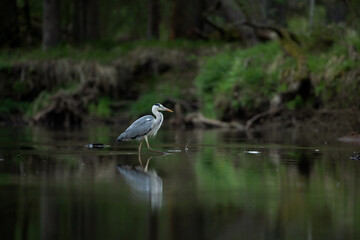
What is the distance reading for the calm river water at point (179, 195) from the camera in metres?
5.39

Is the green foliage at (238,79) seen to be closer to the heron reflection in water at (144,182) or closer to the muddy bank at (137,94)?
the muddy bank at (137,94)

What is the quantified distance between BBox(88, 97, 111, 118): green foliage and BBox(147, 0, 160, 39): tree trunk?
7.33 metres

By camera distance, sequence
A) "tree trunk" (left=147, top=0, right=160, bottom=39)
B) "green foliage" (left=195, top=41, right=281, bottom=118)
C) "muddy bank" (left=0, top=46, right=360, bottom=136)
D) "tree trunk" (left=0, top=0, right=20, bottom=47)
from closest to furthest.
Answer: "muddy bank" (left=0, top=46, right=360, bottom=136)
"green foliage" (left=195, top=41, right=281, bottom=118)
"tree trunk" (left=0, top=0, right=20, bottom=47)
"tree trunk" (left=147, top=0, right=160, bottom=39)

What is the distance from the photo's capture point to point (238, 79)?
79.4 ft

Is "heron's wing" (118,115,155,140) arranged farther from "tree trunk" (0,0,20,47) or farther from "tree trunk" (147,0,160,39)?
"tree trunk" (147,0,160,39)

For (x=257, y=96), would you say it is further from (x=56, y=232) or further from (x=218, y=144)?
(x=56, y=232)

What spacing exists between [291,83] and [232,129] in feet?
8.09

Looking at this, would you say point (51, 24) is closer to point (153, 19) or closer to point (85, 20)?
point (85, 20)

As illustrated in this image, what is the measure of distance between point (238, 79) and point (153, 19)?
40.9 ft

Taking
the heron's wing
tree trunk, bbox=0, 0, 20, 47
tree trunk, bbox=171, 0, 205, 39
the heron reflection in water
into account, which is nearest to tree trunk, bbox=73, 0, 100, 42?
tree trunk, bbox=0, 0, 20, 47

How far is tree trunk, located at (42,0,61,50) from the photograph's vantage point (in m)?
30.4

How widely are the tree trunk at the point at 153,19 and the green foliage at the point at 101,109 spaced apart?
733cm

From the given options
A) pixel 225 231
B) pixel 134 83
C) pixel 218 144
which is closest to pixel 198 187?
pixel 225 231

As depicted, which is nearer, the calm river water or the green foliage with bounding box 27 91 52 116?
the calm river water
